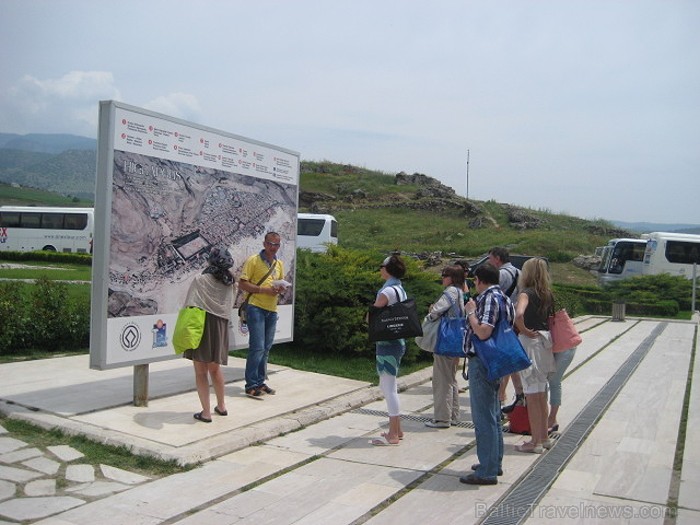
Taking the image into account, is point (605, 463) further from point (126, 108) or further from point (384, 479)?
point (126, 108)

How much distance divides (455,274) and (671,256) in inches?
1144

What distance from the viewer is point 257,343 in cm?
784

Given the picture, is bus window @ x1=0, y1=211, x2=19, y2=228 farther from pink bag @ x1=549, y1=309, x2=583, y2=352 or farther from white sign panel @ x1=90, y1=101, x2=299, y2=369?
pink bag @ x1=549, y1=309, x2=583, y2=352

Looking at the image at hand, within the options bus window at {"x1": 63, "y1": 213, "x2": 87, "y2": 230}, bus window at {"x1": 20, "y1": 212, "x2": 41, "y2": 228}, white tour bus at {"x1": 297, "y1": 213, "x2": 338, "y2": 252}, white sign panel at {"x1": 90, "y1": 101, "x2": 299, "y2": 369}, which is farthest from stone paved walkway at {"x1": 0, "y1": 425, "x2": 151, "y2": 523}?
bus window at {"x1": 20, "y1": 212, "x2": 41, "y2": 228}

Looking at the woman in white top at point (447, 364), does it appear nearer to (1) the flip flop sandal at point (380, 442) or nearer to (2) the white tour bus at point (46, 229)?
(1) the flip flop sandal at point (380, 442)

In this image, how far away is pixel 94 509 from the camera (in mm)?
4586

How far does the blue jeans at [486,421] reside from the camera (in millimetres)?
5367

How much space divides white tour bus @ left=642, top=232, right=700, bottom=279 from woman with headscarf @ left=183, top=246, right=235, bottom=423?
98.3ft

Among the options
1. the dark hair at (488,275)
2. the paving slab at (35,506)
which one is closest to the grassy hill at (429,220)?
the dark hair at (488,275)

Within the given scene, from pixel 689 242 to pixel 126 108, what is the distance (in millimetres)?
31947

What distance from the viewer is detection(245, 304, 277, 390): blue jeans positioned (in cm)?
786

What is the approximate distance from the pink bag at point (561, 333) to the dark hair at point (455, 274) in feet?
3.69

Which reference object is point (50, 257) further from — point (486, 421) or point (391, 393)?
point (486, 421)

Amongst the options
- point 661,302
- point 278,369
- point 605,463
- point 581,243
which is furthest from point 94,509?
point 581,243
